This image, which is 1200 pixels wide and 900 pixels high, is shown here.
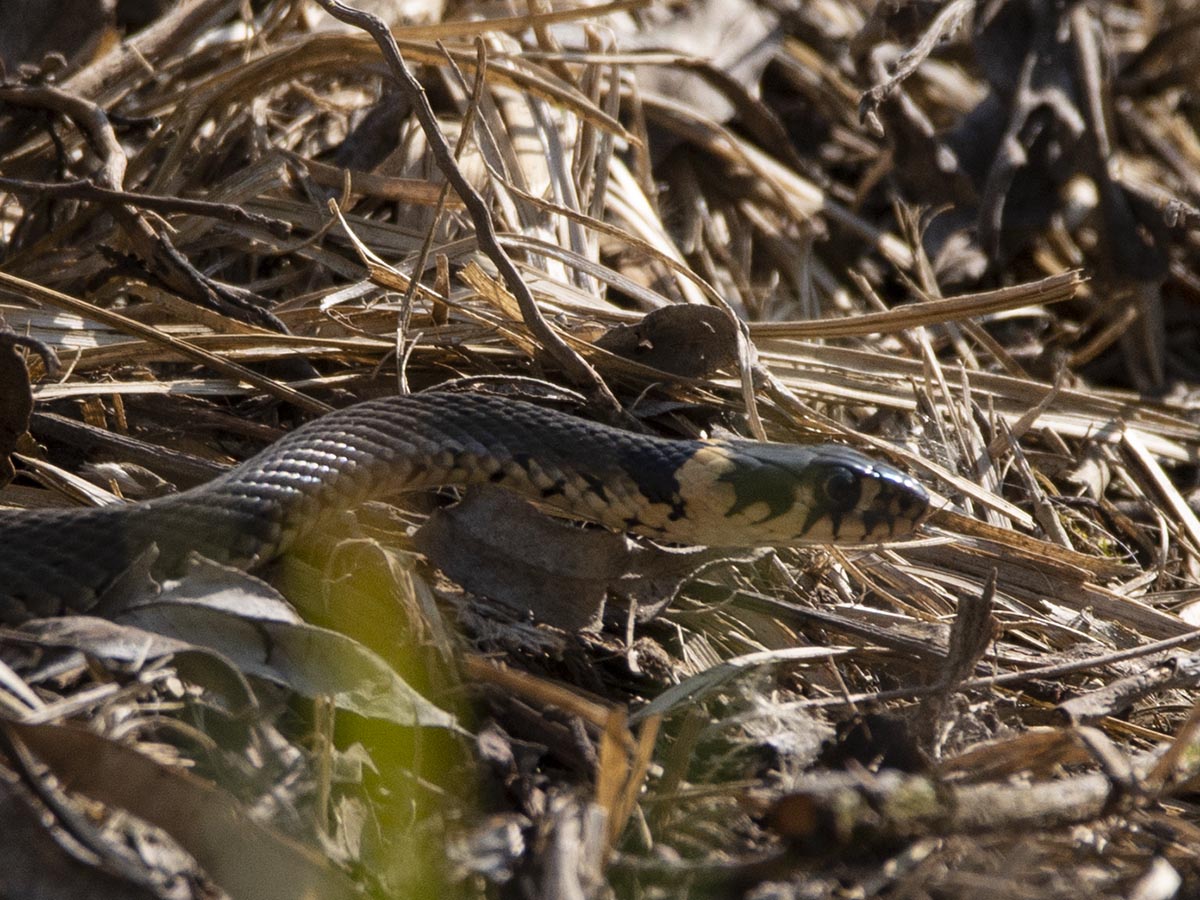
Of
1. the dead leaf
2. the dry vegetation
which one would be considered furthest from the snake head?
the dead leaf

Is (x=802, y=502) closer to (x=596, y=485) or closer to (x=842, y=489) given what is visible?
(x=842, y=489)

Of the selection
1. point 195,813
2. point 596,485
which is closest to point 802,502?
point 596,485

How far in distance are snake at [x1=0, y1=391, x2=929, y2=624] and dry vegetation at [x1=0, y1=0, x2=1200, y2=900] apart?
129 millimetres

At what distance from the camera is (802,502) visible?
3.37m

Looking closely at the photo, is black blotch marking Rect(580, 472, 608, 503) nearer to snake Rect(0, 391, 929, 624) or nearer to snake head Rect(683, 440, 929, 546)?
snake Rect(0, 391, 929, 624)

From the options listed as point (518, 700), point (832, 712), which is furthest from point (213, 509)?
point (832, 712)

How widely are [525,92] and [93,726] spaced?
126 inches

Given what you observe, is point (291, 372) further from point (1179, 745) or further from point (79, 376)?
point (1179, 745)

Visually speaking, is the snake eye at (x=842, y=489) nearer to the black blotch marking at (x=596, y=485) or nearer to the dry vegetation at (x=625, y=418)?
the dry vegetation at (x=625, y=418)

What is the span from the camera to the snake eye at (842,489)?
3369mm

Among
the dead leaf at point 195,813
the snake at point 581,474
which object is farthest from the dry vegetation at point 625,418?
the snake at point 581,474

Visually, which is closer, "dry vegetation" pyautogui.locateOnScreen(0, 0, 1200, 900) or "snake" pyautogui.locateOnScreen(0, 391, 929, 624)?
"dry vegetation" pyautogui.locateOnScreen(0, 0, 1200, 900)

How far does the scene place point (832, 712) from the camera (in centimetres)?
285

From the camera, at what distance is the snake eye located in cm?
337
